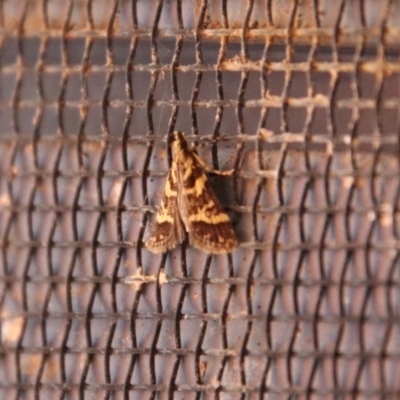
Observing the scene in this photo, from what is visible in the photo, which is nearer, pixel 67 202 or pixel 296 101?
pixel 296 101

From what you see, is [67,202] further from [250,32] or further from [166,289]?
[250,32]

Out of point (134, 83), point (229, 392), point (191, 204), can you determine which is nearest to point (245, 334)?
point (229, 392)

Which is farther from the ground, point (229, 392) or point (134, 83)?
point (134, 83)
